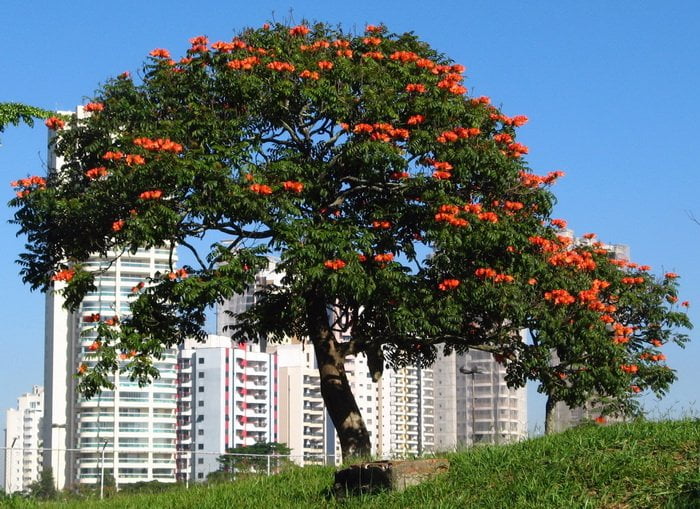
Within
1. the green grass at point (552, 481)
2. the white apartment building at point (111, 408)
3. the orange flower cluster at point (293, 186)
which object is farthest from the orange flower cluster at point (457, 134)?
the white apartment building at point (111, 408)

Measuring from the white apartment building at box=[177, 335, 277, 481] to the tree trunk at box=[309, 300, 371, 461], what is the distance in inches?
4468

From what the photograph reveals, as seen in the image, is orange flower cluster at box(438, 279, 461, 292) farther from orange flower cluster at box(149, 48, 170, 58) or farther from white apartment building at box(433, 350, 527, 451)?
white apartment building at box(433, 350, 527, 451)

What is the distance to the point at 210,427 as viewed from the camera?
137 m

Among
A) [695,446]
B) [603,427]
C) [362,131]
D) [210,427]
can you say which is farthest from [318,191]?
[210,427]

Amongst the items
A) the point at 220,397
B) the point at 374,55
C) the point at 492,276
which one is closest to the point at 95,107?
the point at 374,55

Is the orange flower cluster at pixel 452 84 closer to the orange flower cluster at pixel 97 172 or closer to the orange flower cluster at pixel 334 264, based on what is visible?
the orange flower cluster at pixel 334 264

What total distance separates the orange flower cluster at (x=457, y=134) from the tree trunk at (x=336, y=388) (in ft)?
12.9

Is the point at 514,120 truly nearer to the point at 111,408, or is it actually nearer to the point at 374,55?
the point at 374,55

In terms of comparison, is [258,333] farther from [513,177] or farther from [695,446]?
[695,446]

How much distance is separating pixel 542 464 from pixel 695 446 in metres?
1.70

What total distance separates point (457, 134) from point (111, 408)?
354ft

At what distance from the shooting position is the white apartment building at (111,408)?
120938 mm

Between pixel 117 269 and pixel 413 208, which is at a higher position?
pixel 117 269

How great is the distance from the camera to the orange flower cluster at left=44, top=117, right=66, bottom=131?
22078 mm
